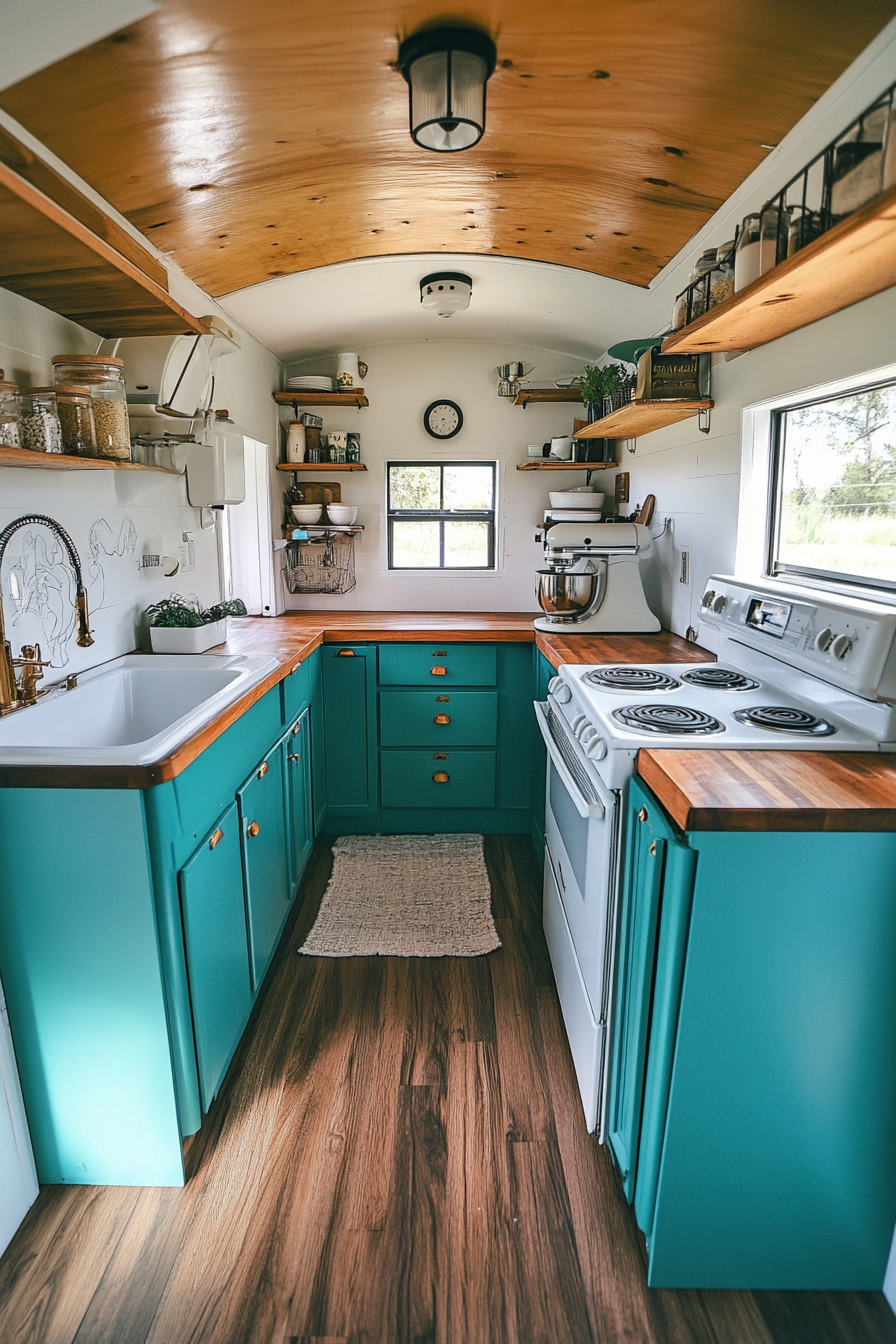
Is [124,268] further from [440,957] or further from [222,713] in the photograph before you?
[440,957]

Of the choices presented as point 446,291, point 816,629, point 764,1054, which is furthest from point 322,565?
point 764,1054

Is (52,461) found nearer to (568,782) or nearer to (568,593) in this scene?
(568,782)

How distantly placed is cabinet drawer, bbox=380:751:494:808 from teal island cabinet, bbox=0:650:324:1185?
157 centimetres

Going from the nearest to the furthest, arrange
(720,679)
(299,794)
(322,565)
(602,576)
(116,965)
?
1. (116,965)
2. (720,679)
3. (299,794)
4. (602,576)
5. (322,565)

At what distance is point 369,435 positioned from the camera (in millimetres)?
3973

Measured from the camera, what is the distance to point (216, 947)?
1.75m

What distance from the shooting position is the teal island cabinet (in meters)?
1.45

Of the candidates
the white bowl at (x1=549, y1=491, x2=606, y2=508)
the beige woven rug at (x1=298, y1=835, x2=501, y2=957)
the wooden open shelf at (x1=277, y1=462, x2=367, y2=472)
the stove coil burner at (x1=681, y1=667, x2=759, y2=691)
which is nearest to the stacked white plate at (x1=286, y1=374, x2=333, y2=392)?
the wooden open shelf at (x1=277, y1=462, x2=367, y2=472)

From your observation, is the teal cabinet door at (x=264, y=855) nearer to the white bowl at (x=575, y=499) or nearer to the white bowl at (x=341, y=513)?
the white bowl at (x=341, y=513)

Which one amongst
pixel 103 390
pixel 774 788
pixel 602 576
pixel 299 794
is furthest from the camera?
pixel 602 576

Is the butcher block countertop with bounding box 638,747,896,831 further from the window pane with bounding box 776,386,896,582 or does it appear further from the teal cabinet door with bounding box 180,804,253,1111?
the teal cabinet door with bounding box 180,804,253,1111

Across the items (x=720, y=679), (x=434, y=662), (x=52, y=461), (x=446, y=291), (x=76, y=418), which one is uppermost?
(x=446, y=291)

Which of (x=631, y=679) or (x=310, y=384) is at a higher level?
(x=310, y=384)

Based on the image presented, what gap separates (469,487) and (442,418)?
0.38m
